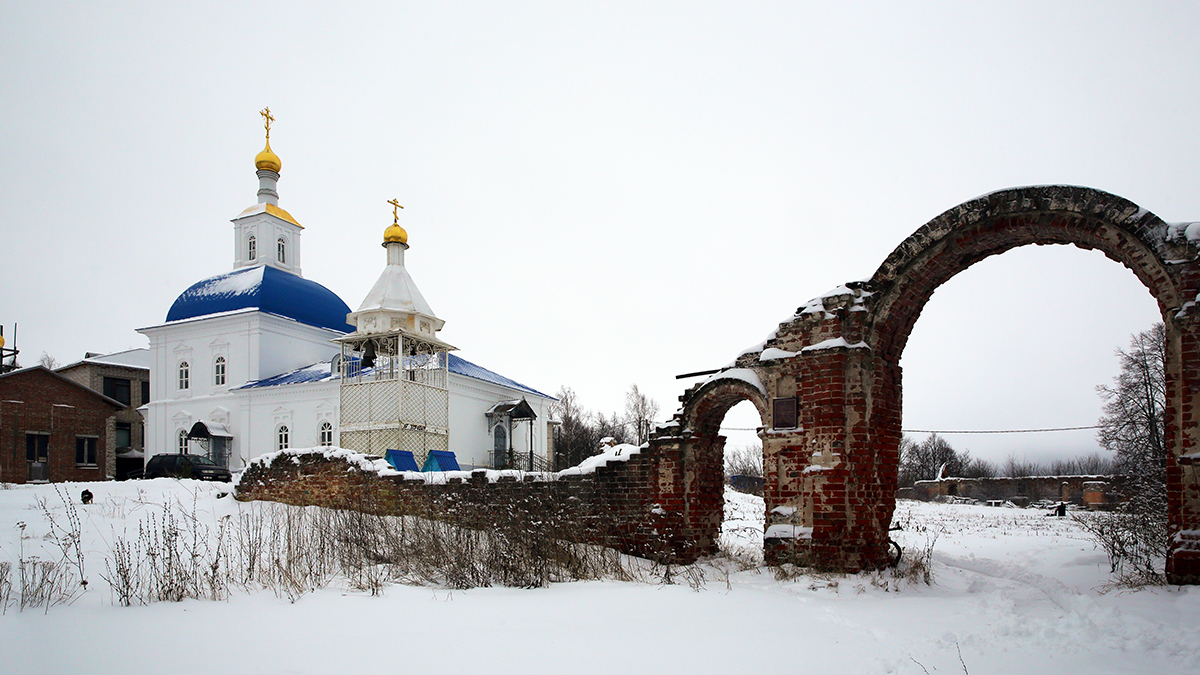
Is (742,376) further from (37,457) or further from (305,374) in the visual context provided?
(37,457)

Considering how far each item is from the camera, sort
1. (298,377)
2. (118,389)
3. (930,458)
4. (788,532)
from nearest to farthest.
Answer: (788,532), (298,377), (118,389), (930,458)

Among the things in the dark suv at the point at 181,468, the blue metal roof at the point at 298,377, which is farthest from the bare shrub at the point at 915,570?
the blue metal roof at the point at 298,377

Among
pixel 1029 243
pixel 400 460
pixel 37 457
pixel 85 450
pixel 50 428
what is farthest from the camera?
pixel 85 450

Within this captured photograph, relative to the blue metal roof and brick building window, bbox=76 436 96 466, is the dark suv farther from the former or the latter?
brick building window, bbox=76 436 96 466

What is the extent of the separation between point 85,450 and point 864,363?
3502 cm

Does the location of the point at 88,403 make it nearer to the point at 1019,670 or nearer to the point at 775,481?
the point at 775,481

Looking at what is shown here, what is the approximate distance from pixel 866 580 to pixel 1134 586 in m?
2.42

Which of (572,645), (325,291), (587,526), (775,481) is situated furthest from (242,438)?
(572,645)

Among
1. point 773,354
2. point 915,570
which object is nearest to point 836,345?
point 773,354

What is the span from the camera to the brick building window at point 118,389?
124 ft

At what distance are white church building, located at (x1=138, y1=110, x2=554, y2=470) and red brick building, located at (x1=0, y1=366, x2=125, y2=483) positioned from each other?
320cm

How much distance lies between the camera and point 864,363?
8.99 meters

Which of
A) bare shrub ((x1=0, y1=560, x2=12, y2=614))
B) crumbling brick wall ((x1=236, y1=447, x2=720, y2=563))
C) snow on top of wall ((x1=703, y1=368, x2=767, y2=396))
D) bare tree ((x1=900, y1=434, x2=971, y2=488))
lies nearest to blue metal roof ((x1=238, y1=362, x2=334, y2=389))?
crumbling brick wall ((x1=236, y1=447, x2=720, y2=563))

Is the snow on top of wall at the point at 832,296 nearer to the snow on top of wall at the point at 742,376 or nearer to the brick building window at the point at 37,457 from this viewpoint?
the snow on top of wall at the point at 742,376
